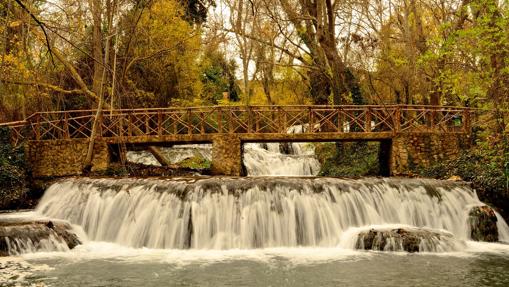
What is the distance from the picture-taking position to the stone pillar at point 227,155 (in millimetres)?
18938

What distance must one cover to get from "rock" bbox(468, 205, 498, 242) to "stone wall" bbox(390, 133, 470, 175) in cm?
592

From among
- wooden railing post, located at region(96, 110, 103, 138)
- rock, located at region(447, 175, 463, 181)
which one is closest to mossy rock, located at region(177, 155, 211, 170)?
wooden railing post, located at region(96, 110, 103, 138)

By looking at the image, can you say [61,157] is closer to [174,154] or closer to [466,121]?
[174,154]

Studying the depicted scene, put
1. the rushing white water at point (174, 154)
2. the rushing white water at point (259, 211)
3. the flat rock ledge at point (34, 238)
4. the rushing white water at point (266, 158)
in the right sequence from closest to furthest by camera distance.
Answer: the flat rock ledge at point (34, 238)
the rushing white water at point (259, 211)
the rushing white water at point (266, 158)
the rushing white water at point (174, 154)

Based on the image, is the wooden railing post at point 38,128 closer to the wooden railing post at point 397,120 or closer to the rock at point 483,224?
the wooden railing post at point 397,120

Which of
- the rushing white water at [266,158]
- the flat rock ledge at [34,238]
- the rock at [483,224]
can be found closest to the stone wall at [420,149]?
the rushing white water at [266,158]

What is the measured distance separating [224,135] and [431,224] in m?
8.66

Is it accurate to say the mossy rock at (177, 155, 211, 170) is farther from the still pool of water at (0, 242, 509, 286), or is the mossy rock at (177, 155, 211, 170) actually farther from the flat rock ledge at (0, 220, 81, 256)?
the still pool of water at (0, 242, 509, 286)

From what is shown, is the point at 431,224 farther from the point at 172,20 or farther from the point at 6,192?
the point at 172,20

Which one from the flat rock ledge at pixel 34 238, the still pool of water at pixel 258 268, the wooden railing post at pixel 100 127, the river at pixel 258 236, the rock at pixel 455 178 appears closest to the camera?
the still pool of water at pixel 258 268

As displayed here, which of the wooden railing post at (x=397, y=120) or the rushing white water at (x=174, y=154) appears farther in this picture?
the rushing white water at (x=174, y=154)

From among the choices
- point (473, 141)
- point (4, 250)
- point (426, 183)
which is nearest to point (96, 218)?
point (4, 250)

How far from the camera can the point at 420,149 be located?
18.6 m

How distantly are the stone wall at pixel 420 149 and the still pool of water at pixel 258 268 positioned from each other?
23.7 feet
